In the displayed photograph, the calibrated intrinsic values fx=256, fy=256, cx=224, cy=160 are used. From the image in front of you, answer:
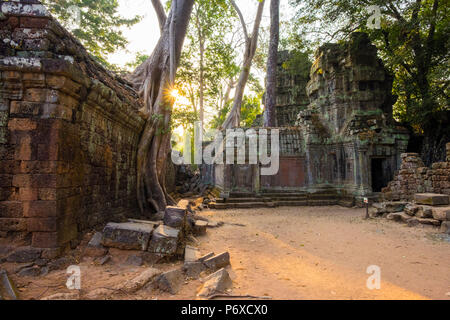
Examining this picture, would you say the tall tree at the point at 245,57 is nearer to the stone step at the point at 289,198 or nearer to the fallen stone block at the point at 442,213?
the stone step at the point at 289,198

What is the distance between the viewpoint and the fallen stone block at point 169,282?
287 cm

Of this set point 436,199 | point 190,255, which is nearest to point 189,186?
point 436,199

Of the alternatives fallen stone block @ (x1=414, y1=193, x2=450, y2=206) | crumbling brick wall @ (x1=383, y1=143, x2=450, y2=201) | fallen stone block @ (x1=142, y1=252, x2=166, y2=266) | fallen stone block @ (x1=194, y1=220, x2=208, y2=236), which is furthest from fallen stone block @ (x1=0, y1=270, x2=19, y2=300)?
crumbling brick wall @ (x1=383, y1=143, x2=450, y2=201)

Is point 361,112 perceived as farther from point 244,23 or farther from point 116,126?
point 116,126

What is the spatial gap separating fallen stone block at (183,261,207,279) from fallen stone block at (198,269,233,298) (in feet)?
0.82

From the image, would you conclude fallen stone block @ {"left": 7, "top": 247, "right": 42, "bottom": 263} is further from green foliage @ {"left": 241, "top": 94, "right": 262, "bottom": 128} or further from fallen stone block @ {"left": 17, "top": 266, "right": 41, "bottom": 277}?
green foliage @ {"left": 241, "top": 94, "right": 262, "bottom": 128}

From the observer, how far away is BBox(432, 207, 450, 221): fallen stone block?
5926mm

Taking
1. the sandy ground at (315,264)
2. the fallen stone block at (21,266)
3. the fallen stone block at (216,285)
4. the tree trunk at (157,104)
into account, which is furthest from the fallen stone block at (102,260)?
the tree trunk at (157,104)

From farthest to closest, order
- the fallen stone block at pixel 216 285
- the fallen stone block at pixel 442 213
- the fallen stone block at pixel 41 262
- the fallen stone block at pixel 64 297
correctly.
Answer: the fallen stone block at pixel 442 213 → the fallen stone block at pixel 41 262 → the fallen stone block at pixel 216 285 → the fallen stone block at pixel 64 297

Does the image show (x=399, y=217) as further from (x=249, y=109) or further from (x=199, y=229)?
(x=249, y=109)

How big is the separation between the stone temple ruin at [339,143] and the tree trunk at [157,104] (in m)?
3.94

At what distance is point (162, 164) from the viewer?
7520mm

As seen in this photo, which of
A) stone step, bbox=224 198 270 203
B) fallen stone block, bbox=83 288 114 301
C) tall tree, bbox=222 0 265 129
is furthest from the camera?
tall tree, bbox=222 0 265 129

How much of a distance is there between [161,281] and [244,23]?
604 inches
